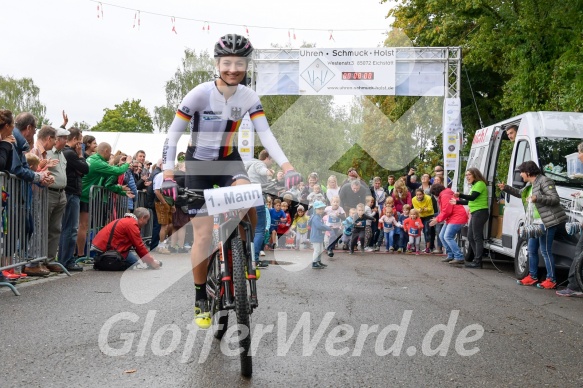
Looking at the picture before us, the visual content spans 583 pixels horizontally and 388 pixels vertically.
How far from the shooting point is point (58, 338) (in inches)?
224

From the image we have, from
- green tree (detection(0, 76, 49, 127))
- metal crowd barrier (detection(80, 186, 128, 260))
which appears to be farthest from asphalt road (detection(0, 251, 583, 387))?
green tree (detection(0, 76, 49, 127))

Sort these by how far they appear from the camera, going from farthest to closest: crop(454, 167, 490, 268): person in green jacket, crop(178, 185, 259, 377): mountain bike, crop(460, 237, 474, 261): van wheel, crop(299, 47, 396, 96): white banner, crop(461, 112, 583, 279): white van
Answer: crop(299, 47, 396, 96): white banner, crop(460, 237, 474, 261): van wheel, crop(454, 167, 490, 268): person in green jacket, crop(461, 112, 583, 279): white van, crop(178, 185, 259, 377): mountain bike

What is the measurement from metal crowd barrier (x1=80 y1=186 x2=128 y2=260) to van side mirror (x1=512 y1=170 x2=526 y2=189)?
23.3ft

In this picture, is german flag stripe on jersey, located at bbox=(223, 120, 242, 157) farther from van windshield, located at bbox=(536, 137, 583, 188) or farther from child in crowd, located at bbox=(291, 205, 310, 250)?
child in crowd, located at bbox=(291, 205, 310, 250)

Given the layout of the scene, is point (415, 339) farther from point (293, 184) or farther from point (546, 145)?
point (546, 145)

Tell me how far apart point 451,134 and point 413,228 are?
23.5 ft

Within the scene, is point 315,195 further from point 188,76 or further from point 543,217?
point 188,76

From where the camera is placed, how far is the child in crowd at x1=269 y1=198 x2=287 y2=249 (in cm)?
1645

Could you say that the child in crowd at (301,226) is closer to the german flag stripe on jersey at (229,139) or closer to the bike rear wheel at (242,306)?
the german flag stripe on jersey at (229,139)

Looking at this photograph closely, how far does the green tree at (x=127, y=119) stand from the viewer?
3359 inches

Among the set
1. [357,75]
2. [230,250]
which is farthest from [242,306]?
[357,75]

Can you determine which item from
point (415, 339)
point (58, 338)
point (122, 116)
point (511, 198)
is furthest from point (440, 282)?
point (122, 116)

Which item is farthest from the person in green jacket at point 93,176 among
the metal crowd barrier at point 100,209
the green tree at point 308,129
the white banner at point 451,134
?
the green tree at point 308,129

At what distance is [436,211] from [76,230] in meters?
9.56
